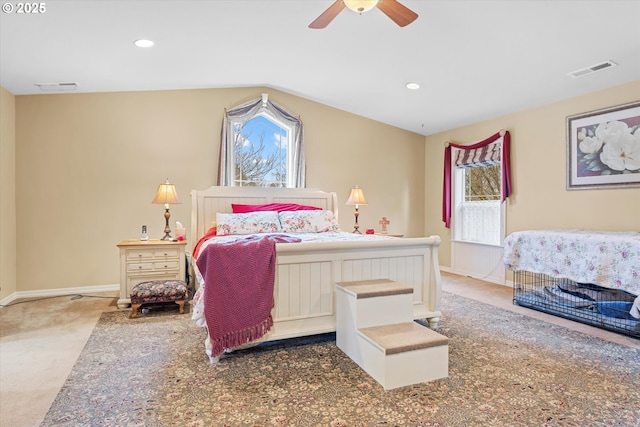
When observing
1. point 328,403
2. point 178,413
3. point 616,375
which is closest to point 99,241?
point 178,413

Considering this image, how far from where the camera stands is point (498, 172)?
Answer: 5.38 m

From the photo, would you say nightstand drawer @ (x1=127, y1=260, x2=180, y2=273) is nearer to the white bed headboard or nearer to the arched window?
the white bed headboard

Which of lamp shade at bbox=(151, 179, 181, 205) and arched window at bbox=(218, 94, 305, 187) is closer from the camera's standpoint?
lamp shade at bbox=(151, 179, 181, 205)

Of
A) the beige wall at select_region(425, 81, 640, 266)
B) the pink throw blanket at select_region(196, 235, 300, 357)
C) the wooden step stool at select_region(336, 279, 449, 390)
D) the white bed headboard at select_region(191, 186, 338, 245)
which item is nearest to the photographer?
the wooden step stool at select_region(336, 279, 449, 390)

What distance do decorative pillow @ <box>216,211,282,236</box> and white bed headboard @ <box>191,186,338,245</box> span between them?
0.32m

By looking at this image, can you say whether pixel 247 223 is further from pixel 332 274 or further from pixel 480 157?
→ pixel 480 157

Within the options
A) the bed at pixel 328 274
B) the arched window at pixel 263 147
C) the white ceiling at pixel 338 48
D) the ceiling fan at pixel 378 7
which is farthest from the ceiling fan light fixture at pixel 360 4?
the arched window at pixel 263 147

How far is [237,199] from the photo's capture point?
15.9 feet

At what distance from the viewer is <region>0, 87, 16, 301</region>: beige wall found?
411 cm

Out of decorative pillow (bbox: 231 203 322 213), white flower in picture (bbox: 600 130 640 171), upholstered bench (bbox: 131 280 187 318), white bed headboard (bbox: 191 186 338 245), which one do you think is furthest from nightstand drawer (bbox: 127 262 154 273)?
white flower in picture (bbox: 600 130 640 171)

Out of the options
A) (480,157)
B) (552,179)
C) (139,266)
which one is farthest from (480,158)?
(139,266)

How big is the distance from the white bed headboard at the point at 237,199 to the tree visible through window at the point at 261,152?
53cm

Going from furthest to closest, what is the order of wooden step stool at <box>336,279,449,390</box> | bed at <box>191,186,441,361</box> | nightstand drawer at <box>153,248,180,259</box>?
nightstand drawer at <box>153,248,180,259</box>
bed at <box>191,186,441,361</box>
wooden step stool at <box>336,279,449,390</box>

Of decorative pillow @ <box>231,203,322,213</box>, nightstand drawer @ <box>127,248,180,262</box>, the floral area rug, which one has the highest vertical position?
decorative pillow @ <box>231,203,322,213</box>
